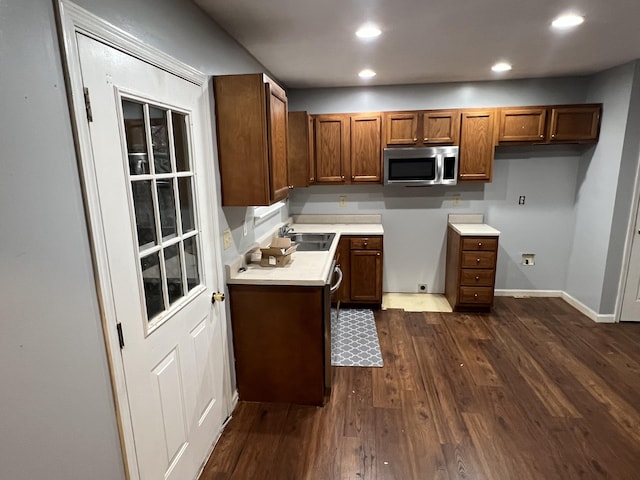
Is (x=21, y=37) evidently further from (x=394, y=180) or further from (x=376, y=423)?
(x=394, y=180)

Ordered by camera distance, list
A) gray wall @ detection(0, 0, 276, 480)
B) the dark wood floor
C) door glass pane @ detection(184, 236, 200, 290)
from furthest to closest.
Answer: the dark wood floor
door glass pane @ detection(184, 236, 200, 290)
gray wall @ detection(0, 0, 276, 480)

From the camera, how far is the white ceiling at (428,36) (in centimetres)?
190

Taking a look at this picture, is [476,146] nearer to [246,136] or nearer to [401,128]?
[401,128]

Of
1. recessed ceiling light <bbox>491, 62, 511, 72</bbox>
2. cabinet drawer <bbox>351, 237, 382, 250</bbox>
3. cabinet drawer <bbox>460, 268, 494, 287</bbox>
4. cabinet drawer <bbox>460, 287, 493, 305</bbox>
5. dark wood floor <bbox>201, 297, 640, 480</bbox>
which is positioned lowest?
dark wood floor <bbox>201, 297, 640, 480</bbox>

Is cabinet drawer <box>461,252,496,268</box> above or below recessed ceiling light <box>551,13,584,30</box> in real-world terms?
below

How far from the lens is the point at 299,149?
12.3 feet

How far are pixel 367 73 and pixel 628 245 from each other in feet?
9.81

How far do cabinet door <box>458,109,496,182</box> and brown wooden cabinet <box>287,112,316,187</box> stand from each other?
1.62 m

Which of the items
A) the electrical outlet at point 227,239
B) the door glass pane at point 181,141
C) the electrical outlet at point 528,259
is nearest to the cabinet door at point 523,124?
the electrical outlet at point 528,259

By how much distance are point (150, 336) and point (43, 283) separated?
1.89 ft

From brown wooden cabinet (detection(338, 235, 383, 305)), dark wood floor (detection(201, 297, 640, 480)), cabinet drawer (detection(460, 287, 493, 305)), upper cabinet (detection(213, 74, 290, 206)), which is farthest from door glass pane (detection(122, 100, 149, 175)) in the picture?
cabinet drawer (detection(460, 287, 493, 305))

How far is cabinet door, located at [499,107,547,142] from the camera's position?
145 inches

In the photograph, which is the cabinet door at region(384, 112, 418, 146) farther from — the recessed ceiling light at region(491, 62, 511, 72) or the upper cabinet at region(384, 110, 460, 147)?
the recessed ceiling light at region(491, 62, 511, 72)

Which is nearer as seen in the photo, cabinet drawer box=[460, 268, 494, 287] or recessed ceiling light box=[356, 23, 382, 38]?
recessed ceiling light box=[356, 23, 382, 38]
